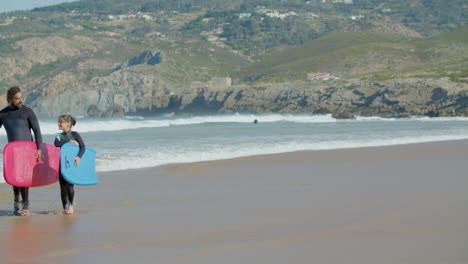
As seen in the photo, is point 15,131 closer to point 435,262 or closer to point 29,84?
point 435,262

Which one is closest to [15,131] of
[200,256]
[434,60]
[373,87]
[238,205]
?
[238,205]

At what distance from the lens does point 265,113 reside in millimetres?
79562

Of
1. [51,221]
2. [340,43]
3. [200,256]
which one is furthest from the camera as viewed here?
[340,43]

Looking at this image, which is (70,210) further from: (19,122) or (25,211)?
(19,122)

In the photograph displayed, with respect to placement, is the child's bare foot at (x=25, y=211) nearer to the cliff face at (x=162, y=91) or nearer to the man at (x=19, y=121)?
the man at (x=19, y=121)

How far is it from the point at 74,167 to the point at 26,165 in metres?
0.53

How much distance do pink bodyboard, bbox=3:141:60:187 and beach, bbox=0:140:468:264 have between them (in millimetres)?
397

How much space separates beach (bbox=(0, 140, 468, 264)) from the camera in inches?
207

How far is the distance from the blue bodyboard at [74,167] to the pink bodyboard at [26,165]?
16 centimetres

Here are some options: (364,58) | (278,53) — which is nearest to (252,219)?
(364,58)

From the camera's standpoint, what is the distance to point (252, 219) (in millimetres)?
6750

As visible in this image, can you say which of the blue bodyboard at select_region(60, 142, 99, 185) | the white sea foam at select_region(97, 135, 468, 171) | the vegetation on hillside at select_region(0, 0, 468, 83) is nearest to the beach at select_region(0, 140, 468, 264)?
the blue bodyboard at select_region(60, 142, 99, 185)

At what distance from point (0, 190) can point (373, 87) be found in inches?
2718

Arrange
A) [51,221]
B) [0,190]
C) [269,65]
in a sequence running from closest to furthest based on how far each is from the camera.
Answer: [51,221] → [0,190] → [269,65]
